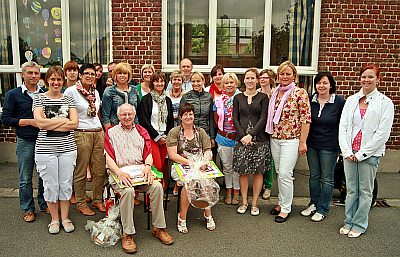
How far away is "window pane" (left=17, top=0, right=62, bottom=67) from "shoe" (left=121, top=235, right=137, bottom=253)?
4591mm

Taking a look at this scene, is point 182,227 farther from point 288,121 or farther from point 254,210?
point 288,121

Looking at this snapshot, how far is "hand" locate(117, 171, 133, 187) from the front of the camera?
3.95m

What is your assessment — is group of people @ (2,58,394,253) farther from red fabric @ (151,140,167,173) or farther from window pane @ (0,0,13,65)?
window pane @ (0,0,13,65)

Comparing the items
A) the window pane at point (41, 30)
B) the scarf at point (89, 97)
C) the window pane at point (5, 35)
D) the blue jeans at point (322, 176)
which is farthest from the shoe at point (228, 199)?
the window pane at point (5, 35)

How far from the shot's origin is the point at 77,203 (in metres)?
4.81

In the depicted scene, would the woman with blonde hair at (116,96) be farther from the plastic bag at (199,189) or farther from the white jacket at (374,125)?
the white jacket at (374,125)

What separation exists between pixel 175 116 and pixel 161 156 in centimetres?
60

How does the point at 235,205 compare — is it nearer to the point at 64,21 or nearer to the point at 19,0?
the point at 64,21

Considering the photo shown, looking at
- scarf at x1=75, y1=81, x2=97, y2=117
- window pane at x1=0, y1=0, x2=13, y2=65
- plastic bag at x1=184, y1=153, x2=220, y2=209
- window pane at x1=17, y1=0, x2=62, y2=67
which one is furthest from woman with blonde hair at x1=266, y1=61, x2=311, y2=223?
window pane at x1=0, y1=0, x2=13, y2=65

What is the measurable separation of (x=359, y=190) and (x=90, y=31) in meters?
5.66

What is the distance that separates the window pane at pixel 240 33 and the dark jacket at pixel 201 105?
241cm

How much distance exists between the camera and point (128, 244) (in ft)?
12.7

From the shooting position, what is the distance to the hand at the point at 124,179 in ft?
12.9

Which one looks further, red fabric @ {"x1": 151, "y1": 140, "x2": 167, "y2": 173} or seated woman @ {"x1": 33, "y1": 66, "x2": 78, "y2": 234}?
red fabric @ {"x1": 151, "y1": 140, "x2": 167, "y2": 173}
